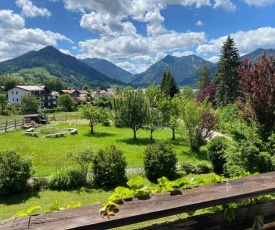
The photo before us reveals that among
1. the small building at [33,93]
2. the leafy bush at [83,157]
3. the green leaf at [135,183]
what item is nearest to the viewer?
the green leaf at [135,183]

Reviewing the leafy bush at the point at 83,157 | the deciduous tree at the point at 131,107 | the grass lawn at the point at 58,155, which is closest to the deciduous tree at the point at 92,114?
the grass lawn at the point at 58,155

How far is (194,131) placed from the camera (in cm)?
2191

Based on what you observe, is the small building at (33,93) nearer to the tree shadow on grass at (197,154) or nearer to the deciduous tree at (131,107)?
the deciduous tree at (131,107)

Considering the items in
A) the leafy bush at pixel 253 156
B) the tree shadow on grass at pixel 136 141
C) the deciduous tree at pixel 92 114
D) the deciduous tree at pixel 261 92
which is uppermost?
the deciduous tree at pixel 261 92

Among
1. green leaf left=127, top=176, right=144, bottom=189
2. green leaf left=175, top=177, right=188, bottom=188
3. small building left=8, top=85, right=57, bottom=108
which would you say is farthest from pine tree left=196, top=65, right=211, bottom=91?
green leaf left=127, top=176, right=144, bottom=189

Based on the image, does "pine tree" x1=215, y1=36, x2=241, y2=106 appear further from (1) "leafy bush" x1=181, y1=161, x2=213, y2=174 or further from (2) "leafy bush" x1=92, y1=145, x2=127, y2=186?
(2) "leafy bush" x1=92, y1=145, x2=127, y2=186

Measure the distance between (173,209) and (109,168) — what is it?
1229 cm

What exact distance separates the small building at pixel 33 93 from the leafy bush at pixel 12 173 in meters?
73.1

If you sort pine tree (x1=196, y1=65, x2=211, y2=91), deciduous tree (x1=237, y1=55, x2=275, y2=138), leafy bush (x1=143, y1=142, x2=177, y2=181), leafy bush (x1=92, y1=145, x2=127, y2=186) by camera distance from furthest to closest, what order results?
pine tree (x1=196, y1=65, x2=211, y2=91) < leafy bush (x1=143, y1=142, x2=177, y2=181) < leafy bush (x1=92, y1=145, x2=127, y2=186) < deciduous tree (x1=237, y1=55, x2=275, y2=138)

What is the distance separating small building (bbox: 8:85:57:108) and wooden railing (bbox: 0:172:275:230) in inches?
3360

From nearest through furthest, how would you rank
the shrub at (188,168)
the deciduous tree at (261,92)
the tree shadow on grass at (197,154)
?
the deciduous tree at (261,92) < the shrub at (188,168) < the tree shadow on grass at (197,154)

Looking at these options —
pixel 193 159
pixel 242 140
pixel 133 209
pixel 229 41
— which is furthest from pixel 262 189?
pixel 229 41

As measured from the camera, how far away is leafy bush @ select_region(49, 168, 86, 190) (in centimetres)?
1313

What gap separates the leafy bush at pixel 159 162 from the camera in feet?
47.0
